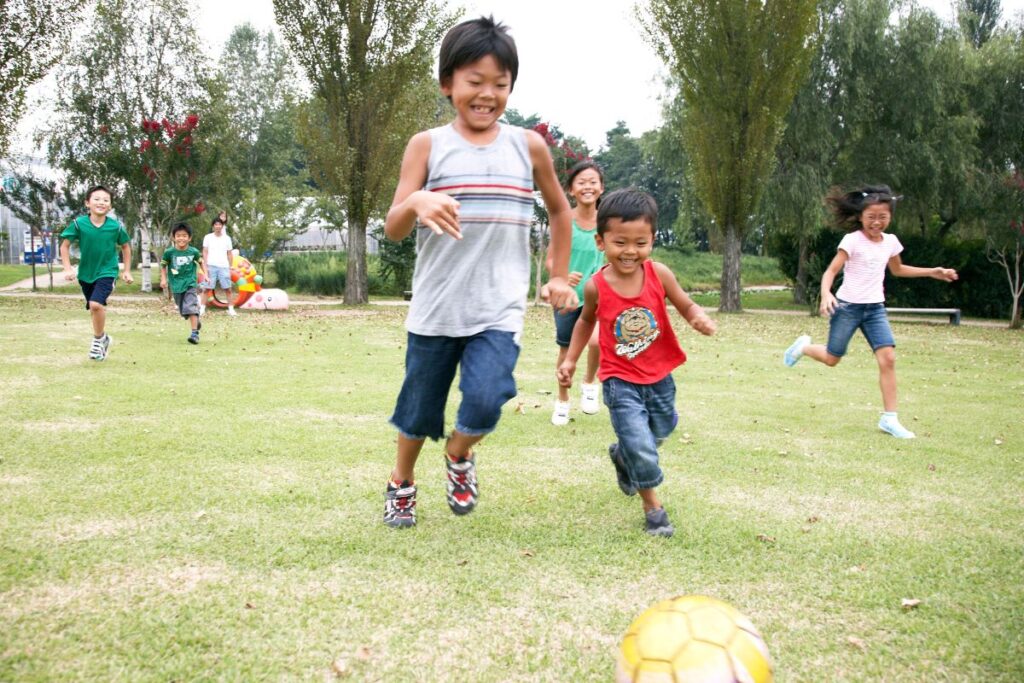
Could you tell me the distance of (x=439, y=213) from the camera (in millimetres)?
3260

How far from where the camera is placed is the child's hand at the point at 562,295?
378 cm

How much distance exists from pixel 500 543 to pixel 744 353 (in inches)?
407

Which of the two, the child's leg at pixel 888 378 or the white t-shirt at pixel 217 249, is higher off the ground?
the white t-shirt at pixel 217 249

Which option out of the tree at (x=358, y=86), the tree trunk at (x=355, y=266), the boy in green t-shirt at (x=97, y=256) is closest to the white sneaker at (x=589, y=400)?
the boy in green t-shirt at (x=97, y=256)

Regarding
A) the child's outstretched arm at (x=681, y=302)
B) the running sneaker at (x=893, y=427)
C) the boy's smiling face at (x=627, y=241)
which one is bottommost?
the running sneaker at (x=893, y=427)

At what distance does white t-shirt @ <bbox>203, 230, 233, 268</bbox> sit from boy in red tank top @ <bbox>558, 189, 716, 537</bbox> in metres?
14.3

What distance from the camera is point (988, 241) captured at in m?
20.9

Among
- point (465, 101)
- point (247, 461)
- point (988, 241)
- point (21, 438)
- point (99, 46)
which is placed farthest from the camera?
point (99, 46)

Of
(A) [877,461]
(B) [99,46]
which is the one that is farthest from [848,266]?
(B) [99,46]

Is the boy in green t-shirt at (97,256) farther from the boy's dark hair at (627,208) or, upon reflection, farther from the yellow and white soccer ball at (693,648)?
the yellow and white soccer ball at (693,648)

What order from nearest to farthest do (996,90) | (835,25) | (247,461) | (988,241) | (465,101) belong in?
(465,101)
(247,461)
(988,241)
(835,25)
(996,90)

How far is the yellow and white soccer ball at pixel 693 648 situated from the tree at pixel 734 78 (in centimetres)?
2171

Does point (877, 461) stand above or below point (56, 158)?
below

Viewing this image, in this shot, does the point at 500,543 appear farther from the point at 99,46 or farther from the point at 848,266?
the point at 99,46
